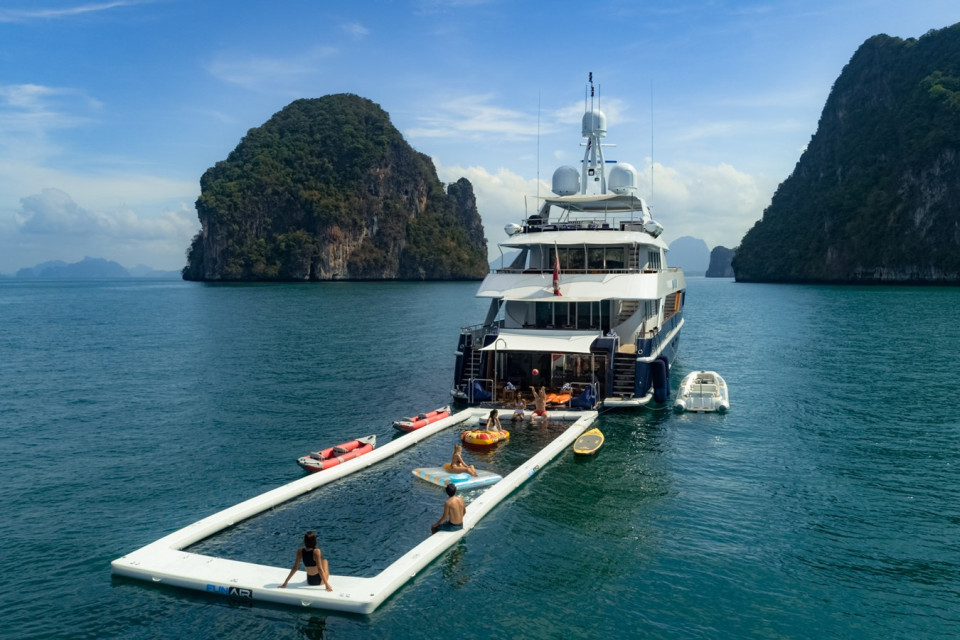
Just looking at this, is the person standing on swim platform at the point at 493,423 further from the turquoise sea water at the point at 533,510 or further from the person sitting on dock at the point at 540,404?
the person sitting on dock at the point at 540,404

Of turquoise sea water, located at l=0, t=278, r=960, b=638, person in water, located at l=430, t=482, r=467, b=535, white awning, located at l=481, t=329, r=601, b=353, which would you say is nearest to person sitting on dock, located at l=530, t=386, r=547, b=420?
white awning, located at l=481, t=329, r=601, b=353

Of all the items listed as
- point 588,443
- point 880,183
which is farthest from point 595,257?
point 880,183

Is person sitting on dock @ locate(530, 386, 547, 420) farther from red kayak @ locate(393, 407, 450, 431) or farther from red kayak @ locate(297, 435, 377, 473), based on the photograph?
red kayak @ locate(297, 435, 377, 473)

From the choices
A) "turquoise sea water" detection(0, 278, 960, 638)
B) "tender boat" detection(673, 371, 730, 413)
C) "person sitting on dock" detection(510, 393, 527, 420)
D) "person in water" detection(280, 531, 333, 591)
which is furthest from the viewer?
"tender boat" detection(673, 371, 730, 413)

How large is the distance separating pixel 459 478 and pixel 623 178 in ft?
81.6

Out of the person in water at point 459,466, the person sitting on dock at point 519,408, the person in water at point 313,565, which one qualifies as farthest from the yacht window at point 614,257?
the person in water at point 313,565

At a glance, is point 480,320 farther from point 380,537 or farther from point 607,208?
point 380,537

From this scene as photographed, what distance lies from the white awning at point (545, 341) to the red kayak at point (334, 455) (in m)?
7.32

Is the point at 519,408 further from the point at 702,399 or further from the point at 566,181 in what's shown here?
the point at 566,181

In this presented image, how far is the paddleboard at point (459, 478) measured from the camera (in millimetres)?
18438

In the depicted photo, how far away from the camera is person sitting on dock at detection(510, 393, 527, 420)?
82.3 ft

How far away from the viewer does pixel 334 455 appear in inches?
808

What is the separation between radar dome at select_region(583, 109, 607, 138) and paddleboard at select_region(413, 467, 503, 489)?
2637 centimetres

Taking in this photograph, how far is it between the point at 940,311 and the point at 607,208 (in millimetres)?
56014
